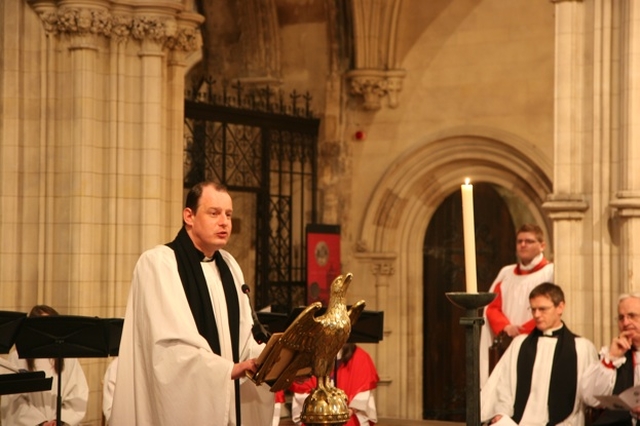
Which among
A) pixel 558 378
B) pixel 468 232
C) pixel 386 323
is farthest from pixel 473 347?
pixel 386 323

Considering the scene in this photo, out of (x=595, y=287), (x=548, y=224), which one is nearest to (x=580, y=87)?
(x=595, y=287)

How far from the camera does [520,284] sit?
10125mm

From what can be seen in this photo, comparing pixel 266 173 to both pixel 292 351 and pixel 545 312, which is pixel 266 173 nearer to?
pixel 545 312

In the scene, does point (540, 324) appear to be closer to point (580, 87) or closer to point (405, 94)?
point (580, 87)

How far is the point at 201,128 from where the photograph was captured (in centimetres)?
1289

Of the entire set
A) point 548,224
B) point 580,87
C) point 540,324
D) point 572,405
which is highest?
point 580,87

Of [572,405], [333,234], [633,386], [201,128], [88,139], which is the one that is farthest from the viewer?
[333,234]

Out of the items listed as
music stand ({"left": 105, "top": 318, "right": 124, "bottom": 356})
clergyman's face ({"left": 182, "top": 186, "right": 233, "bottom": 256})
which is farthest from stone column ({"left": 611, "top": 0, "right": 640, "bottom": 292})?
clergyman's face ({"left": 182, "top": 186, "right": 233, "bottom": 256})

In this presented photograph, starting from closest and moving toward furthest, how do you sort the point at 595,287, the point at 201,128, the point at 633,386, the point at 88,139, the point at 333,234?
the point at 633,386
the point at 595,287
the point at 88,139
the point at 201,128
the point at 333,234

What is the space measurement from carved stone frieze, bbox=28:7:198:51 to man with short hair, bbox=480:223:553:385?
11.1 ft

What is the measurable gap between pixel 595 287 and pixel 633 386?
4.41ft

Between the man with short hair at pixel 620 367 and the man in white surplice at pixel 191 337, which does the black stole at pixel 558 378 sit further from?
the man in white surplice at pixel 191 337

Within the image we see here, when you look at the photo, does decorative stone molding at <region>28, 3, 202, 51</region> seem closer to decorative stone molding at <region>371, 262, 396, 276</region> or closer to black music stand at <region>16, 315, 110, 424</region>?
black music stand at <region>16, 315, 110, 424</region>

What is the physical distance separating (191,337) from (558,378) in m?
3.42
